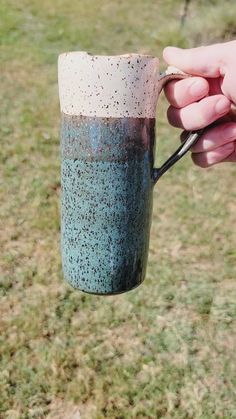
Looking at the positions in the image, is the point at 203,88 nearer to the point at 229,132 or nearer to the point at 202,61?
the point at 202,61

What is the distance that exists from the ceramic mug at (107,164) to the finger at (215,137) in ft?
0.30

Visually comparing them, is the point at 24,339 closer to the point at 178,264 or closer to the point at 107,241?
the point at 178,264

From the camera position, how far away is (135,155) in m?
1.31

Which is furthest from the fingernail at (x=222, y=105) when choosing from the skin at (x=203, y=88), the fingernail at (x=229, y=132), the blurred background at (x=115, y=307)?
the blurred background at (x=115, y=307)

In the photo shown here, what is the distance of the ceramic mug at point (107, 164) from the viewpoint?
4.06ft

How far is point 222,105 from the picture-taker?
1.45 meters

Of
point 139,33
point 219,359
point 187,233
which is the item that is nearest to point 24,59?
point 139,33

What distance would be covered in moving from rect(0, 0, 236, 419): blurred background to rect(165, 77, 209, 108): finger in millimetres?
1275

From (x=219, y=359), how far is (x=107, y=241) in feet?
4.32

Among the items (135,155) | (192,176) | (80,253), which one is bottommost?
(192,176)

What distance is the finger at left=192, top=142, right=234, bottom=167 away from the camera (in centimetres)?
162

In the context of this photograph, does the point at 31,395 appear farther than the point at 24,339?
No

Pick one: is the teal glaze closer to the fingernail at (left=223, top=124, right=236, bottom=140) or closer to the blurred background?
the fingernail at (left=223, top=124, right=236, bottom=140)

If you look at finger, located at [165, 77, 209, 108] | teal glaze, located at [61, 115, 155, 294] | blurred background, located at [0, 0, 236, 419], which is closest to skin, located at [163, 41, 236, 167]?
finger, located at [165, 77, 209, 108]
